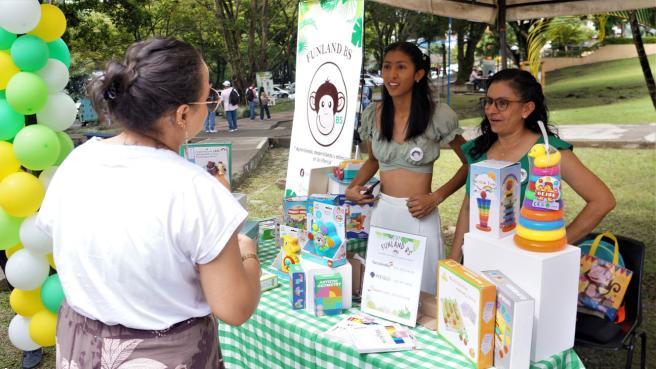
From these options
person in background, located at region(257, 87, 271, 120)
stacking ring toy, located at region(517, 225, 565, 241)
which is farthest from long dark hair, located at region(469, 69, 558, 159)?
person in background, located at region(257, 87, 271, 120)

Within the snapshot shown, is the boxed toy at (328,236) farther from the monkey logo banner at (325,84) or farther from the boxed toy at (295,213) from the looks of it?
the monkey logo banner at (325,84)

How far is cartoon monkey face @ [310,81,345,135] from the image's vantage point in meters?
2.95

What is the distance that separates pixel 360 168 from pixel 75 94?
15.7m

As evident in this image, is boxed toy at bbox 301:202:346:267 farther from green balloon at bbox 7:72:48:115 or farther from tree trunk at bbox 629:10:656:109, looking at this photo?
tree trunk at bbox 629:10:656:109

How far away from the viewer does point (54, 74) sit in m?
2.78

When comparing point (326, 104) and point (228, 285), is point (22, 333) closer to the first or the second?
point (326, 104)

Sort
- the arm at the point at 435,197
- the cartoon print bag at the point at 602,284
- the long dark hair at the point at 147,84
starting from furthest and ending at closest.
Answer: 1. the arm at the point at 435,197
2. the cartoon print bag at the point at 602,284
3. the long dark hair at the point at 147,84

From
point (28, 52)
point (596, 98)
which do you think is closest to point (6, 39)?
point (28, 52)

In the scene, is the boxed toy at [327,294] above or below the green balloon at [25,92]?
below

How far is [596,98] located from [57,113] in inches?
644

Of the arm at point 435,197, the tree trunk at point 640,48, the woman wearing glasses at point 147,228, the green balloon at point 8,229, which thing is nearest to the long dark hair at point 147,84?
the woman wearing glasses at point 147,228

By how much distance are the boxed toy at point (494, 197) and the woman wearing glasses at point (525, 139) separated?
16.4 inches

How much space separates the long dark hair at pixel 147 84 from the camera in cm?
101

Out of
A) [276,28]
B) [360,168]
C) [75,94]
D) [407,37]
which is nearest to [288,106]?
[276,28]
